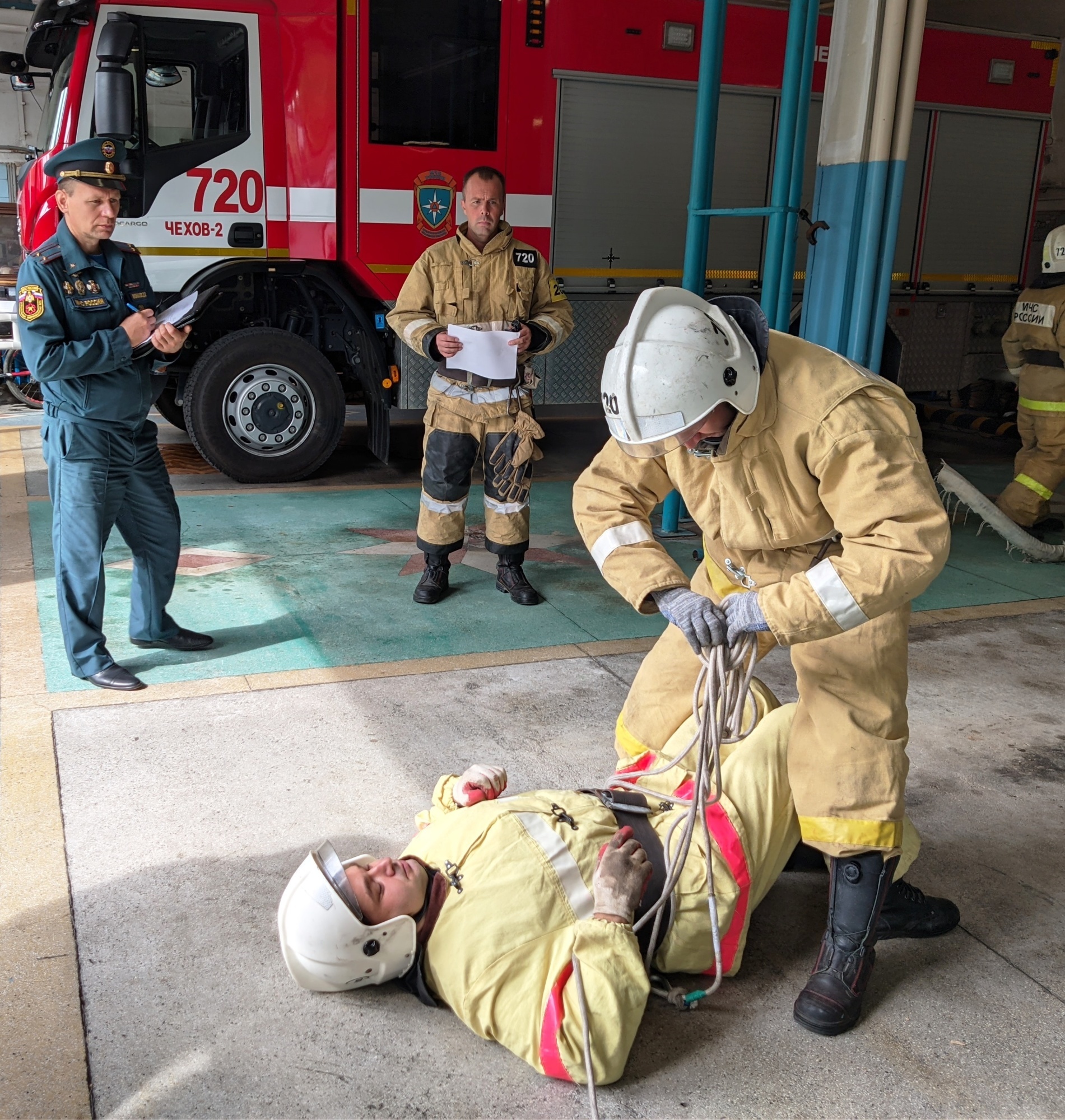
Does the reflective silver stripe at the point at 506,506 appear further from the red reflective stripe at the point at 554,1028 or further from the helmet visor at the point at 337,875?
the red reflective stripe at the point at 554,1028

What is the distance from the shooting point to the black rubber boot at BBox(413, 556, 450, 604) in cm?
517

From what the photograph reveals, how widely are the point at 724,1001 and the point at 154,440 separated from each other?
2.99m

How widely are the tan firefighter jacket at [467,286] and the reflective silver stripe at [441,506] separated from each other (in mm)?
633

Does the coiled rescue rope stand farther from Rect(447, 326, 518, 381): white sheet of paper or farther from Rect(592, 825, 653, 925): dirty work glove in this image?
Rect(447, 326, 518, 381): white sheet of paper

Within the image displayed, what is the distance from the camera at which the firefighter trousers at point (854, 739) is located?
236 centimetres

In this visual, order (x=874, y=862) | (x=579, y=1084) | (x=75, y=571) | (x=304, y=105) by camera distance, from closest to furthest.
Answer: (x=579, y=1084)
(x=874, y=862)
(x=75, y=571)
(x=304, y=105)

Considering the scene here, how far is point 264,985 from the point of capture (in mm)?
2459

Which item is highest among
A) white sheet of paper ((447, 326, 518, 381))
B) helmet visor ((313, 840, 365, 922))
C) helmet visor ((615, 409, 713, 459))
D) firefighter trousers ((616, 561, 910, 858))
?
helmet visor ((615, 409, 713, 459))

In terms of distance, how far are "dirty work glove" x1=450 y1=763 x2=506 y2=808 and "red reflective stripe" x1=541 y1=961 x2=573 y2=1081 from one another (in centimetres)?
54

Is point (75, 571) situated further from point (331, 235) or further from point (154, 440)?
point (331, 235)

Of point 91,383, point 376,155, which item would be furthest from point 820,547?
point 376,155

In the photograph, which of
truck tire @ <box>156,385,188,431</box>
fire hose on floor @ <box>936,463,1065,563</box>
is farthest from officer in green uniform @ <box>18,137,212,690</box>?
fire hose on floor @ <box>936,463,1065,563</box>

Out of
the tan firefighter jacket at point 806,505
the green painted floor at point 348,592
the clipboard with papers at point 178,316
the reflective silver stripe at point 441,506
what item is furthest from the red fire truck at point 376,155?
the tan firefighter jacket at point 806,505

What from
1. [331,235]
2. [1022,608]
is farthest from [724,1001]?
[331,235]
